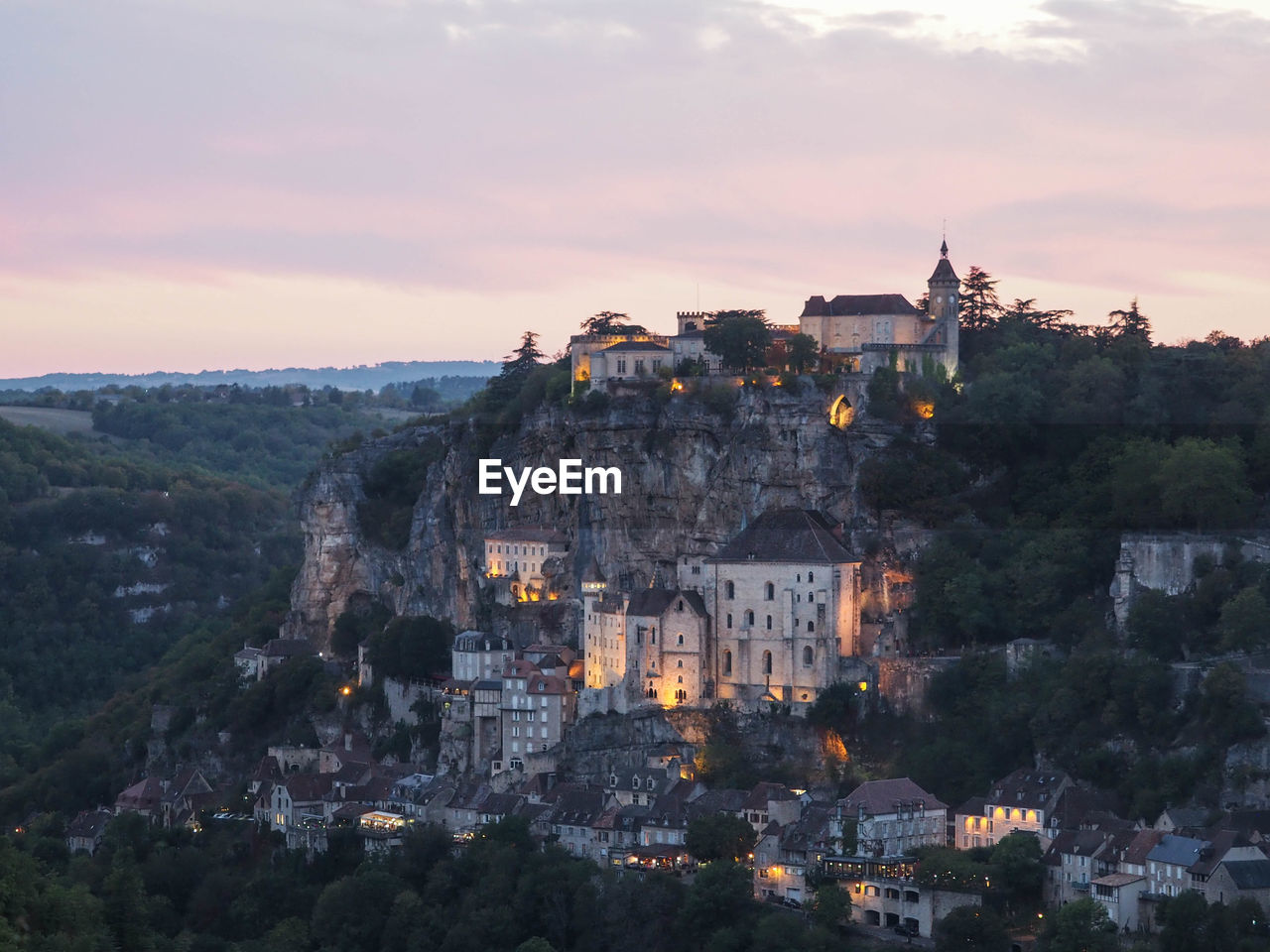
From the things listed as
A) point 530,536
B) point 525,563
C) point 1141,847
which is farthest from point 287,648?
point 1141,847

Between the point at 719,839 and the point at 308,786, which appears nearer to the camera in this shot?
the point at 719,839

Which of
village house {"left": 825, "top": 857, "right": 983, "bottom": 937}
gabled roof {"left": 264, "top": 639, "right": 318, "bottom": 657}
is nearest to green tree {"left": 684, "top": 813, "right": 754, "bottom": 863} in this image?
village house {"left": 825, "top": 857, "right": 983, "bottom": 937}

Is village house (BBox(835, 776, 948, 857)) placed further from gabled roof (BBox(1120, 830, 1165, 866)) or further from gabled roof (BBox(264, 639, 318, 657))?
gabled roof (BBox(264, 639, 318, 657))

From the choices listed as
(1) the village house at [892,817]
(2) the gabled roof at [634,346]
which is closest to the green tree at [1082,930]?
(1) the village house at [892,817]

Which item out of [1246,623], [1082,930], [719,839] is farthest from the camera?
[1246,623]

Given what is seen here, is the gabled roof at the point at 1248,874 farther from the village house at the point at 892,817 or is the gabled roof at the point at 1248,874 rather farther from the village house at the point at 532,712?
the village house at the point at 532,712

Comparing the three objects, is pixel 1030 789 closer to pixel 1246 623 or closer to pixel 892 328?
pixel 1246 623

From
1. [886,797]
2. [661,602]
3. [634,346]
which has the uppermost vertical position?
[634,346]
